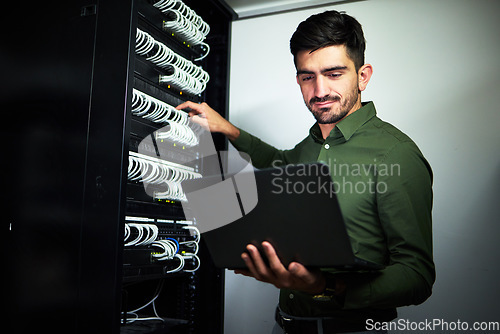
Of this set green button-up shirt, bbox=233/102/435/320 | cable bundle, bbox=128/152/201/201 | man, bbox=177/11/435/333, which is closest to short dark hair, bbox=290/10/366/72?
man, bbox=177/11/435/333

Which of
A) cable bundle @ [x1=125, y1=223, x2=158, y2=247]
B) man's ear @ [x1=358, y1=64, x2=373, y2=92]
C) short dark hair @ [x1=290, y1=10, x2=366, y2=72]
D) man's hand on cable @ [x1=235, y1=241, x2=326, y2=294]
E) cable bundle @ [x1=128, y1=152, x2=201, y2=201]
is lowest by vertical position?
man's hand on cable @ [x1=235, y1=241, x2=326, y2=294]

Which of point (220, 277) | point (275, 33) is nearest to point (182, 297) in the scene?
point (220, 277)

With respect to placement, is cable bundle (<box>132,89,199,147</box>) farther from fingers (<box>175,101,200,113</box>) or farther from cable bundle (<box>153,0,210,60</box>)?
cable bundle (<box>153,0,210,60</box>)

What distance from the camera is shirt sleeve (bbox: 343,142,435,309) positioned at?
47.3 inches

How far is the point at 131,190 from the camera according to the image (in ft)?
5.55

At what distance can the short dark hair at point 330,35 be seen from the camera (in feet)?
5.39

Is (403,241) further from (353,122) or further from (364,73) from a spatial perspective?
(364,73)

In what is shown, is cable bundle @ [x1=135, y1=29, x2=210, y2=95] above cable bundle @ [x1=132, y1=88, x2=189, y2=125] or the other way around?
above

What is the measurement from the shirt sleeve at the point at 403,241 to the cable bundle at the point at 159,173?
0.89 meters

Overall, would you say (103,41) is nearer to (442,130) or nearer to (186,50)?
(186,50)

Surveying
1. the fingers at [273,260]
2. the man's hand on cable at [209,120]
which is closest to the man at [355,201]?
the fingers at [273,260]

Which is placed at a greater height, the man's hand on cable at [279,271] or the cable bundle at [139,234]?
the cable bundle at [139,234]

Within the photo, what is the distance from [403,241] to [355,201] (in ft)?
0.68

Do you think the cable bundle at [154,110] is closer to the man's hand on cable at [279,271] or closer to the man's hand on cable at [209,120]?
the man's hand on cable at [209,120]
